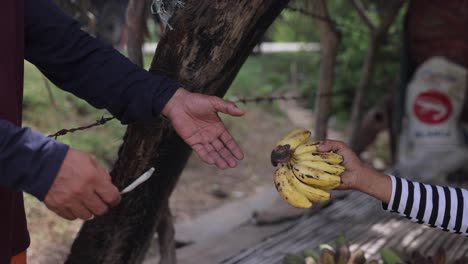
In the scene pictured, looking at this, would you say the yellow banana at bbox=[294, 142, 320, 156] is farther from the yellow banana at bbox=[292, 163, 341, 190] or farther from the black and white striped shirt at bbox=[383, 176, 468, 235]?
the black and white striped shirt at bbox=[383, 176, 468, 235]

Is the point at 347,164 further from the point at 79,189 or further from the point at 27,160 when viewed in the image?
the point at 27,160

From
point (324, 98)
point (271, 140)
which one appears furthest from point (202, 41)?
point (271, 140)

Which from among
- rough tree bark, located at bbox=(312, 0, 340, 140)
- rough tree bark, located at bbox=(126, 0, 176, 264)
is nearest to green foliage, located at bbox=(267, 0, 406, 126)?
rough tree bark, located at bbox=(312, 0, 340, 140)

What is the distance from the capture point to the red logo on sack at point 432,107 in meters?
4.45

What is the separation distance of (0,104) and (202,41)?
Result: 0.71 m

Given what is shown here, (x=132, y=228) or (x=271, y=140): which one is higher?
(x=132, y=228)

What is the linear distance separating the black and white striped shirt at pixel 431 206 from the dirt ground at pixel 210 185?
270 cm

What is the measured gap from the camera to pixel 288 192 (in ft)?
6.07

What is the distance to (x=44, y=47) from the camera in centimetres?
186

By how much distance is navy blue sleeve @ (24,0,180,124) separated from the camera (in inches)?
73.5

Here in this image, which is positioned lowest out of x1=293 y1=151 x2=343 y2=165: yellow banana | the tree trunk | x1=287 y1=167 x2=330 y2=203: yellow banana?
the tree trunk

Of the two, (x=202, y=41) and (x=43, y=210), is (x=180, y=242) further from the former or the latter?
(x=202, y=41)

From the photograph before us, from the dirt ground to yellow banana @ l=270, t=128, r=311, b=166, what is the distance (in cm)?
250

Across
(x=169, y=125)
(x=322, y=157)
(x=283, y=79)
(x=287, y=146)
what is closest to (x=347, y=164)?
(x=322, y=157)
